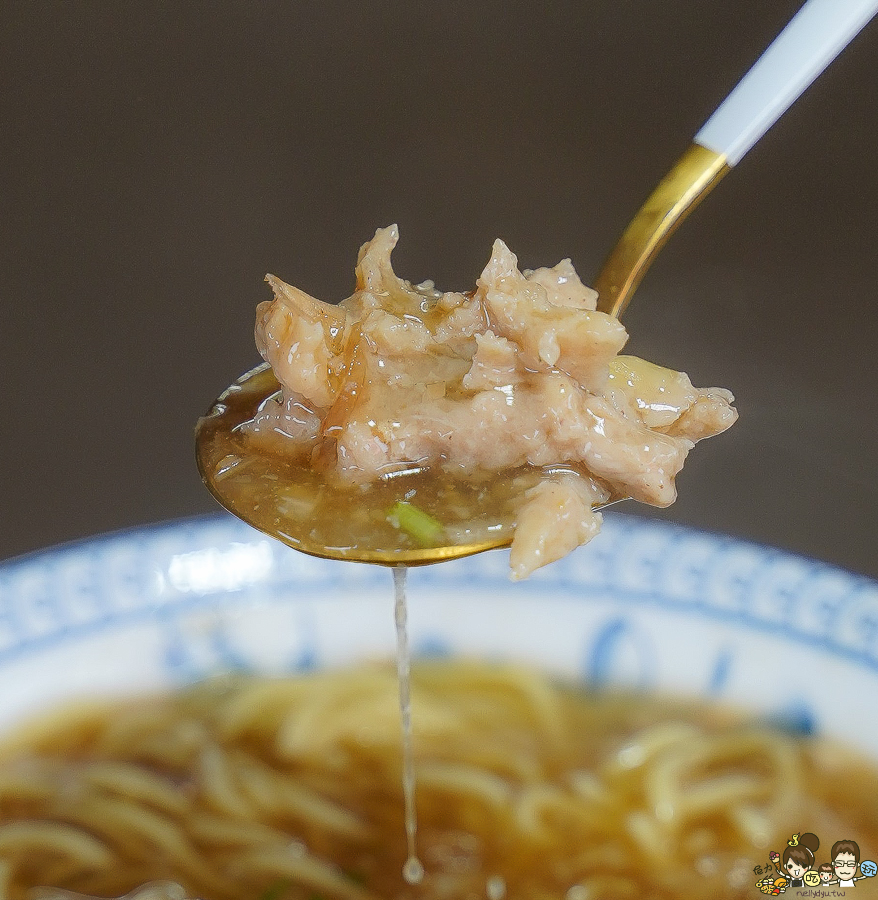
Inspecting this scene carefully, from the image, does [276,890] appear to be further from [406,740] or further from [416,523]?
[416,523]

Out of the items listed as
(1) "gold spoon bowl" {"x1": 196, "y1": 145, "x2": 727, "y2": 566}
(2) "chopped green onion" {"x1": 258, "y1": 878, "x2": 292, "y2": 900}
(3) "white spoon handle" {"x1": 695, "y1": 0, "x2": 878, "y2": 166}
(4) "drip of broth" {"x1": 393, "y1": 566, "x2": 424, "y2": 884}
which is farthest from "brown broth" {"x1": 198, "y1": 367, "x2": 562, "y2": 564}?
(2) "chopped green onion" {"x1": 258, "y1": 878, "x2": 292, "y2": 900}

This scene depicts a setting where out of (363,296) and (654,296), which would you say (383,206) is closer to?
(654,296)

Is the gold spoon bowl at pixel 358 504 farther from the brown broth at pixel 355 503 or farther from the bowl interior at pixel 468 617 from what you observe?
the bowl interior at pixel 468 617

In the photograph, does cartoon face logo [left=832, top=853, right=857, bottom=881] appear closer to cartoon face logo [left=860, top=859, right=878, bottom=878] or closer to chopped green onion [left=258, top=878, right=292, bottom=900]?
cartoon face logo [left=860, top=859, right=878, bottom=878]

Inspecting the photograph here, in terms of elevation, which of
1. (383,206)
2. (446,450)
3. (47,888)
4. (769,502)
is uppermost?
(383,206)

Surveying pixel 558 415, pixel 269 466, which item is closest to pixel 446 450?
pixel 558 415

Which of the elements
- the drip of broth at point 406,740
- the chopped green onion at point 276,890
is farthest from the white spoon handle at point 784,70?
the chopped green onion at point 276,890
